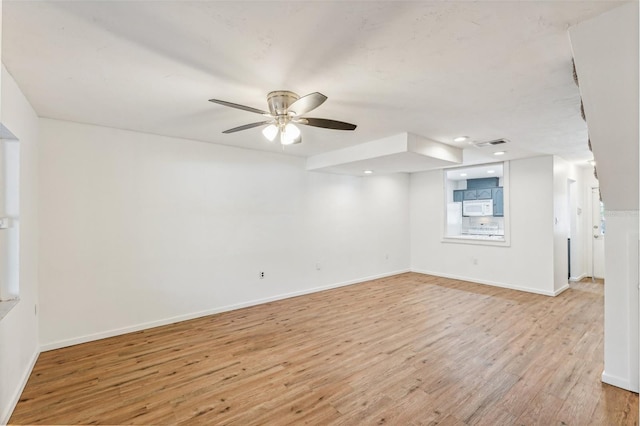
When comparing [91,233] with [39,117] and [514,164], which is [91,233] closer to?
[39,117]

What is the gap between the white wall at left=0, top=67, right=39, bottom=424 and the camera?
2.05 m

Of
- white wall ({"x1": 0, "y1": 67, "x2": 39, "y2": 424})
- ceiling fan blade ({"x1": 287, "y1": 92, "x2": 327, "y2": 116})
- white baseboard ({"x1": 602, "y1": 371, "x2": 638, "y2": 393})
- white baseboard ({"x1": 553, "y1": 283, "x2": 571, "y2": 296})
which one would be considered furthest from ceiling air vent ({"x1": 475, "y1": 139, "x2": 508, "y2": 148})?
white wall ({"x1": 0, "y1": 67, "x2": 39, "y2": 424})

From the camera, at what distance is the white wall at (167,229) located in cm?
318

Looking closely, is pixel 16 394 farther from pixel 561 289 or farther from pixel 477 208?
pixel 477 208

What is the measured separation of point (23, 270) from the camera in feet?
8.30

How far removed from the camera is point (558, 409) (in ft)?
6.99

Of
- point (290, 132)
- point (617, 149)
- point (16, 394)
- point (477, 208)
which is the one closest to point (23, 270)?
point (16, 394)

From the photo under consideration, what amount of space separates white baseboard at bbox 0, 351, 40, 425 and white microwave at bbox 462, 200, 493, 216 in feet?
27.3

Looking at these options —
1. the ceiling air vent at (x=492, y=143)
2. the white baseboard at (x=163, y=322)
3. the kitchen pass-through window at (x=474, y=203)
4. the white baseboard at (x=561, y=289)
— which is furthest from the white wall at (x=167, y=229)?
the white baseboard at (x=561, y=289)

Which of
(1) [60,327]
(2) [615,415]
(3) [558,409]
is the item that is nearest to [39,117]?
(1) [60,327]

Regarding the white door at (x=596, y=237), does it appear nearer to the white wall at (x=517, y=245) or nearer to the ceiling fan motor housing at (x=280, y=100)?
the white wall at (x=517, y=245)

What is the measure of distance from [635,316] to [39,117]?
19.0 ft

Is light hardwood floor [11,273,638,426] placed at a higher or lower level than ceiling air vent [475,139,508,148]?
lower

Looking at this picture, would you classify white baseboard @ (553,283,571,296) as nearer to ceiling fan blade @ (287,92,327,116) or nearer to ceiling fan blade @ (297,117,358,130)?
ceiling fan blade @ (297,117,358,130)
